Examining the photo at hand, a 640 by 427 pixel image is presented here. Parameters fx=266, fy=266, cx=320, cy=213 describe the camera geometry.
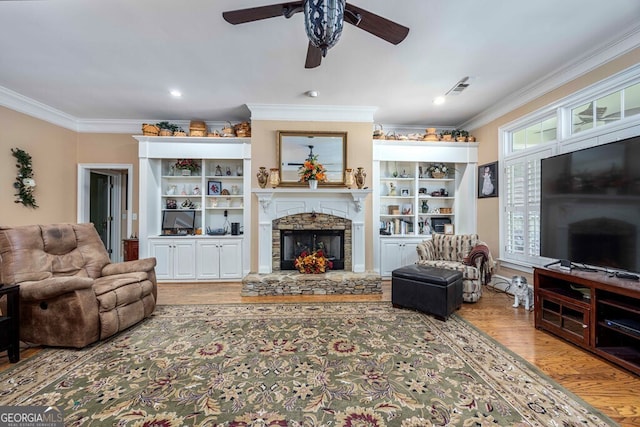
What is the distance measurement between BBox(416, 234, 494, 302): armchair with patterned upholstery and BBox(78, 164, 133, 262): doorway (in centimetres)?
531

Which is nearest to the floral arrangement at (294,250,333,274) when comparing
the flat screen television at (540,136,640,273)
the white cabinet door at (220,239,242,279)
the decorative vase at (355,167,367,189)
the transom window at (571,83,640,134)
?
the white cabinet door at (220,239,242,279)

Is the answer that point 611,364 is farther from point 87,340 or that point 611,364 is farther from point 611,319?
point 87,340

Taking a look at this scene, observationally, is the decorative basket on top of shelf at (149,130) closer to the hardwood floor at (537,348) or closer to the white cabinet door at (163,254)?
the white cabinet door at (163,254)

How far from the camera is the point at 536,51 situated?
275 centimetres

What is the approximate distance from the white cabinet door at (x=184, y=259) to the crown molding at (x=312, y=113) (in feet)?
7.87

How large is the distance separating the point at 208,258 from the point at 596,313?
15.7ft

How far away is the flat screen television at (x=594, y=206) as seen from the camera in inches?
85.2

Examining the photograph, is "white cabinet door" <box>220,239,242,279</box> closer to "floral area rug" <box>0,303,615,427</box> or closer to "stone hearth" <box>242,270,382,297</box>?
"stone hearth" <box>242,270,382,297</box>

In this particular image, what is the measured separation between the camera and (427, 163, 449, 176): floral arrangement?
16.4ft

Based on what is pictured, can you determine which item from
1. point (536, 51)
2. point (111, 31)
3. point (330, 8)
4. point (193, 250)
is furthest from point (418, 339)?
point (111, 31)

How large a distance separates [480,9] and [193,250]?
15.6ft

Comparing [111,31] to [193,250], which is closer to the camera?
[111,31]

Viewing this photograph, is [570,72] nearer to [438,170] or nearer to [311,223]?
[438,170]

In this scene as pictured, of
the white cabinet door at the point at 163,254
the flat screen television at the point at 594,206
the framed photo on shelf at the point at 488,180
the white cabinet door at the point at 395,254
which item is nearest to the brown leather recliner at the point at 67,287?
the white cabinet door at the point at 163,254
